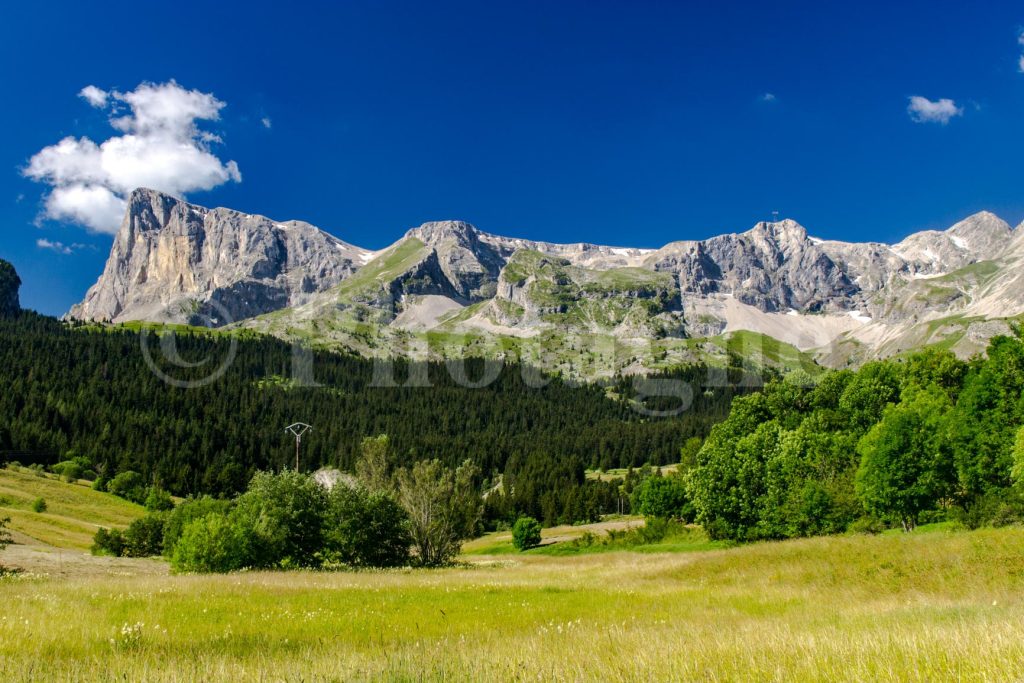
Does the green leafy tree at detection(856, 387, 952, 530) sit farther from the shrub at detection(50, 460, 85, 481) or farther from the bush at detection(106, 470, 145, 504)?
the shrub at detection(50, 460, 85, 481)

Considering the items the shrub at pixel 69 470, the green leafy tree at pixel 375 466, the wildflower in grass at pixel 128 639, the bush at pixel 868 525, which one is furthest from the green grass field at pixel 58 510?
the bush at pixel 868 525

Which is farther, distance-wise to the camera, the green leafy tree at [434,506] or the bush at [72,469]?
the bush at [72,469]

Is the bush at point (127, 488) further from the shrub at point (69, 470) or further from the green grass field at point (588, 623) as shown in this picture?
the green grass field at point (588, 623)

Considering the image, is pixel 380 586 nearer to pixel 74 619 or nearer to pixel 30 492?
pixel 74 619

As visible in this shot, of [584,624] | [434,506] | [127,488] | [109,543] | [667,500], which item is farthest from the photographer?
[127,488]

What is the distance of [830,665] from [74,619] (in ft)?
44.9

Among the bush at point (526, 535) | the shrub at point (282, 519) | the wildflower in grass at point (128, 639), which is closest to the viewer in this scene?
the wildflower in grass at point (128, 639)

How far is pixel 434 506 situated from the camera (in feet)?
166

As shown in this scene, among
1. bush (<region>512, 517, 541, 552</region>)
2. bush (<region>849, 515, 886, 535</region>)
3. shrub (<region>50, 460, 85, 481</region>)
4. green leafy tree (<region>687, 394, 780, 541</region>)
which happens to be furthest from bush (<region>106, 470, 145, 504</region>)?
bush (<region>849, 515, 886, 535</region>)

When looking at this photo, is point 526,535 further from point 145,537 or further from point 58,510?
point 58,510

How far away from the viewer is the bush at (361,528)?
43.5 meters

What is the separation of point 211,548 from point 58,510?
75.4m

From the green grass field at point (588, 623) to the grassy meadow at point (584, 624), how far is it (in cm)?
5

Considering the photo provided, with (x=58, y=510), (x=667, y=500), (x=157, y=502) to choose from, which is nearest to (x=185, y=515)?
(x=58, y=510)
